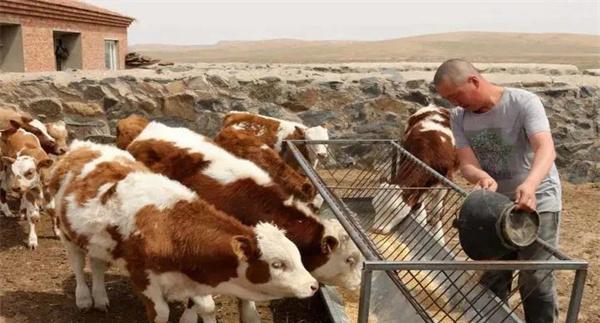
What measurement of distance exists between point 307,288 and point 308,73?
6735mm

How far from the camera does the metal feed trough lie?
8.90ft

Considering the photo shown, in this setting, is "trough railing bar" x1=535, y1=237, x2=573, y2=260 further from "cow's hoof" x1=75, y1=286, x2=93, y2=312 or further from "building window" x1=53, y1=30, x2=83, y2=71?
"building window" x1=53, y1=30, x2=83, y2=71

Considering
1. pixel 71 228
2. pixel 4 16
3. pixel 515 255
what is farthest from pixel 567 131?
pixel 4 16

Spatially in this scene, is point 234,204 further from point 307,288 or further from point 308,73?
point 308,73

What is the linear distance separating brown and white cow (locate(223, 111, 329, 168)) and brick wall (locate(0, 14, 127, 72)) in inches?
443

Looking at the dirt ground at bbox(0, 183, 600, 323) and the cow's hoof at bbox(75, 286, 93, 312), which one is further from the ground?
the cow's hoof at bbox(75, 286, 93, 312)

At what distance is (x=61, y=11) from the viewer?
64.4ft

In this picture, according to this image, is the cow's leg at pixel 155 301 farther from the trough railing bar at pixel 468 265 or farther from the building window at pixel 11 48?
the building window at pixel 11 48

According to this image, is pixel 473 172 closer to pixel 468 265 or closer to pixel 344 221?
pixel 344 221

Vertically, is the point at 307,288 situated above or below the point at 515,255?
below

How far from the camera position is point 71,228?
15.6 feet

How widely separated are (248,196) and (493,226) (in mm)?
2398

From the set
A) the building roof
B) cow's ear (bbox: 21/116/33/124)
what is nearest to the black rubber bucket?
cow's ear (bbox: 21/116/33/124)

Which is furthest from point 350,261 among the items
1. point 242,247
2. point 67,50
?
point 67,50
